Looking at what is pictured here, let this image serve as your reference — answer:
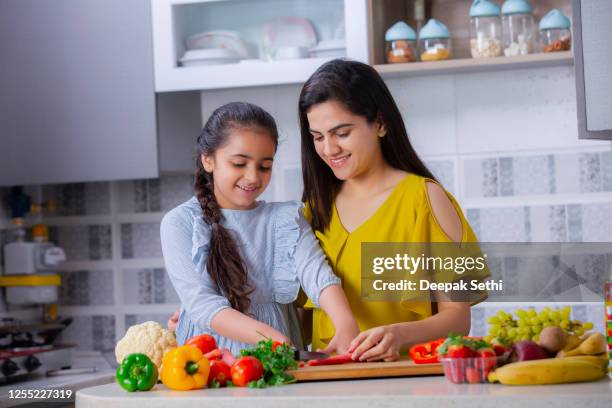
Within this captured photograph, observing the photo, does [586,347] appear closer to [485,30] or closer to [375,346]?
[375,346]

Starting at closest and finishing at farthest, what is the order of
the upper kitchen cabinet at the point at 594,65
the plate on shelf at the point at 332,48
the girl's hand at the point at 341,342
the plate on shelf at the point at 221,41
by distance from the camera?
the girl's hand at the point at 341,342 < the upper kitchen cabinet at the point at 594,65 < the plate on shelf at the point at 332,48 < the plate on shelf at the point at 221,41

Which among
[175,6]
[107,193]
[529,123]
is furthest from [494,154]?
[107,193]

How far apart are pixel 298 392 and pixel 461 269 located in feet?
2.25

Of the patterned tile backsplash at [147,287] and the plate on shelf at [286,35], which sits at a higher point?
the plate on shelf at [286,35]

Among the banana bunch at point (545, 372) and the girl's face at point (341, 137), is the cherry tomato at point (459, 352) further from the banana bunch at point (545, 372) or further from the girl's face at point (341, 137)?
the girl's face at point (341, 137)

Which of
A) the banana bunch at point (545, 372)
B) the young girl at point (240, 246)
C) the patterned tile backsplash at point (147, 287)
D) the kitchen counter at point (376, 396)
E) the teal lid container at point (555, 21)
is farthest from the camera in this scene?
the patterned tile backsplash at point (147, 287)

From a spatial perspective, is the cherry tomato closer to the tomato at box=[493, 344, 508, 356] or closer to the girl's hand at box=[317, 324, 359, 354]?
the tomato at box=[493, 344, 508, 356]

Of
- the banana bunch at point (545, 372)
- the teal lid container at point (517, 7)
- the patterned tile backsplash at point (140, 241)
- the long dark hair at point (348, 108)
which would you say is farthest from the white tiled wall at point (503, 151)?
the banana bunch at point (545, 372)

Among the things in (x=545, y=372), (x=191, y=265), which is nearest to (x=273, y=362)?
(x=545, y=372)

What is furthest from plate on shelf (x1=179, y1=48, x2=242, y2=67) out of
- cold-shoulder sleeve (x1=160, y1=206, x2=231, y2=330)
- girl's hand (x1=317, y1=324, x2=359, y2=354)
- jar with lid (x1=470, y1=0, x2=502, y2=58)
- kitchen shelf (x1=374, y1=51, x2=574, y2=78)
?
girl's hand (x1=317, y1=324, x2=359, y2=354)

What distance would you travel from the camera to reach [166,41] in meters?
2.91

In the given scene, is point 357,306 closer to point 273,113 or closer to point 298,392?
point 298,392

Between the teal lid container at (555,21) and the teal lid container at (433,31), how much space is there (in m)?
0.27

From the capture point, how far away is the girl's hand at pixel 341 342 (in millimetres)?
1829
